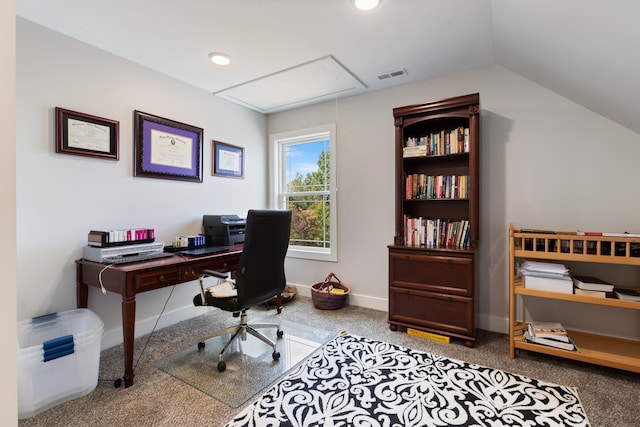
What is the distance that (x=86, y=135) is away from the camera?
2170mm

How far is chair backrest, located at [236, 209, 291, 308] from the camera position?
6.48 feet

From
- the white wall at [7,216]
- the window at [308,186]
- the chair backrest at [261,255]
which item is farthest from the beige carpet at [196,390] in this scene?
the window at [308,186]

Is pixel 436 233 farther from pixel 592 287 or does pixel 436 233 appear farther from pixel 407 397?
pixel 407 397

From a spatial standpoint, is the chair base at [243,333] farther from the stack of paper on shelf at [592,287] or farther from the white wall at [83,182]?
the stack of paper on shelf at [592,287]

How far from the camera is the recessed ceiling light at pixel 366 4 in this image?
1.73 meters

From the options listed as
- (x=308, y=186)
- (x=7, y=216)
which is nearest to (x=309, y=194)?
(x=308, y=186)

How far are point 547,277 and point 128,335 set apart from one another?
289 cm

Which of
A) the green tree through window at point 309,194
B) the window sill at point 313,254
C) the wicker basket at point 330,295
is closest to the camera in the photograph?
the wicker basket at point 330,295

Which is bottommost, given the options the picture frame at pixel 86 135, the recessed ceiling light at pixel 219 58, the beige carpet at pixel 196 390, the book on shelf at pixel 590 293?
the beige carpet at pixel 196 390

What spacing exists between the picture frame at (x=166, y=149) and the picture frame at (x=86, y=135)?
0.18 metres

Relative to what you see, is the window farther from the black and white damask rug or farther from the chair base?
the black and white damask rug

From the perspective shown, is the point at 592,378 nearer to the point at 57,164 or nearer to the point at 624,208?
the point at 624,208

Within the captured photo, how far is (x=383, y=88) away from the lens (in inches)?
120

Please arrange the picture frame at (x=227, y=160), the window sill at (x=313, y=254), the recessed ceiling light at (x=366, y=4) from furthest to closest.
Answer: the window sill at (x=313, y=254) < the picture frame at (x=227, y=160) < the recessed ceiling light at (x=366, y=4)
